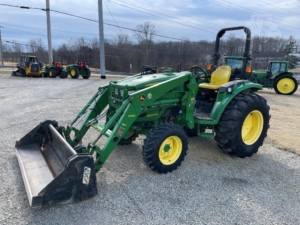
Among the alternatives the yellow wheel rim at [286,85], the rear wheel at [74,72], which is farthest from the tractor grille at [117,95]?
the rear wheel at [74,72]

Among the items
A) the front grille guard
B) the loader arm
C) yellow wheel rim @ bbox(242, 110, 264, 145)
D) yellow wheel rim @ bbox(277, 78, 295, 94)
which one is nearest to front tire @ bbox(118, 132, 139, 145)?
the loader arm

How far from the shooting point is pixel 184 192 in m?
3.37

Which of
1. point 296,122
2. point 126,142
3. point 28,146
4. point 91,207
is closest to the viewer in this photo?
point 91,207

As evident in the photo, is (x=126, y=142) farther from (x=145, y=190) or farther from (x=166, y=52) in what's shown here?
(x=166, y=52)

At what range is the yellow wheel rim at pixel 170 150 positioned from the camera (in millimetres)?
3771

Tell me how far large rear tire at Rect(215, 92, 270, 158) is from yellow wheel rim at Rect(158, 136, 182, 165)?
2.58ft

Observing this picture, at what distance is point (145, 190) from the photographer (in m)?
3.38

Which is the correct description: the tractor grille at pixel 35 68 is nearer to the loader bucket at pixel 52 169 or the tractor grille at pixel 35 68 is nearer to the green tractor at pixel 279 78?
the green tractor at pixel 279 78

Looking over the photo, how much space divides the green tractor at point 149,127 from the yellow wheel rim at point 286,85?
456 inches

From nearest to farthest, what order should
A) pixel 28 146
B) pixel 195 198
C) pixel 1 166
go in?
pixel 195 198
pixel 1 166
pixel 28 146

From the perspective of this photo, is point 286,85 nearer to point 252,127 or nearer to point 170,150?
point 252,127

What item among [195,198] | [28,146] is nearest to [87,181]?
[195,198]

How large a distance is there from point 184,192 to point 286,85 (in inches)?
545

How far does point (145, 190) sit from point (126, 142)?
1.59 meters
